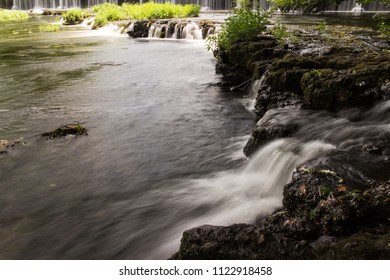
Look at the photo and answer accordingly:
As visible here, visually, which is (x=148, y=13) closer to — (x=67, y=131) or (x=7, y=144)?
A: (x=67, y=131)

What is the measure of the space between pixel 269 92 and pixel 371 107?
2.15 metres

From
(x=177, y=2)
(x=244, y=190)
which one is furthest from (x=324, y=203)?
(x=177, y=2)

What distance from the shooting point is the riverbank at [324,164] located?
2861 millimetres

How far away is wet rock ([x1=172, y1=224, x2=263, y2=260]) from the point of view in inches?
112

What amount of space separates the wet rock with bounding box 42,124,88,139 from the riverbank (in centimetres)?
336

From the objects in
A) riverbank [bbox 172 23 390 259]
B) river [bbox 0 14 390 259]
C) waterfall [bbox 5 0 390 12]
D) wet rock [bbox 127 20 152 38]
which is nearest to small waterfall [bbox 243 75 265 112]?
river [bbox 0 14 390 259]

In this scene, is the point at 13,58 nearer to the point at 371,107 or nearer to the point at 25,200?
the point at 25,200

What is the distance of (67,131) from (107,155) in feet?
4.58

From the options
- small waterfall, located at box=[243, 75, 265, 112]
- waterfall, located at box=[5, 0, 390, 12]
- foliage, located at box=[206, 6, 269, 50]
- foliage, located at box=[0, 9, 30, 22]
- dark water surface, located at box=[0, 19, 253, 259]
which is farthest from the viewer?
foliage, located at box=[0, 9, 30, 22]

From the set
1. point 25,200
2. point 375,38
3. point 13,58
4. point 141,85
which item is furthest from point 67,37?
point 25,200

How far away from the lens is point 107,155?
6.08 meters

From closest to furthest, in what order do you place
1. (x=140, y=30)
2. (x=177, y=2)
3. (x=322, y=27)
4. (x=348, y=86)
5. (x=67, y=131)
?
(x=348, y=86), (x=67, y=131), (x=322, y=27), (x=140, y=30), (x=177, y=2)

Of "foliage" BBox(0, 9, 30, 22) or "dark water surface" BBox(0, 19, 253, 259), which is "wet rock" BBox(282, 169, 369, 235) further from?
"foliage" BBox(0, 9, 30, 22)

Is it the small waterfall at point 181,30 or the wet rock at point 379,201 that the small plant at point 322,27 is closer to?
the small waterfall at point 181,30
